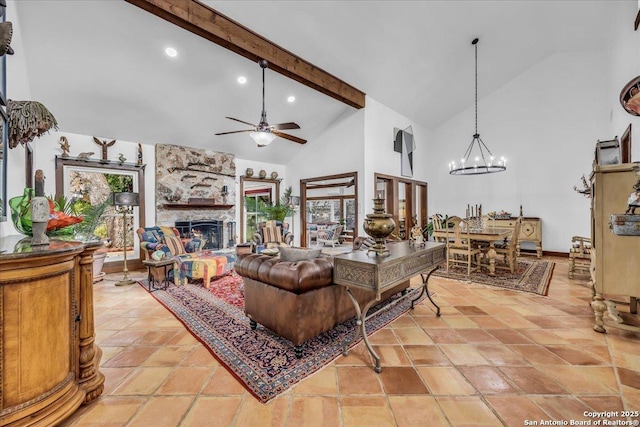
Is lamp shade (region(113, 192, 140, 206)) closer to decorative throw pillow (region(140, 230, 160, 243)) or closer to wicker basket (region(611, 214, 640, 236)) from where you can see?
decorative throw pillow (region(140, 230, 160, 243))

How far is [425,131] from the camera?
793 centimetres

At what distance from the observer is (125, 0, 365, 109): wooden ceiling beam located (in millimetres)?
3111

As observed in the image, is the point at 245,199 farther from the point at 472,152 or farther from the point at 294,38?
the point at 472,152

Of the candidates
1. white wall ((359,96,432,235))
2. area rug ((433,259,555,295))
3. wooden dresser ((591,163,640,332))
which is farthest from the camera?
white wall ((359,96,432,235))

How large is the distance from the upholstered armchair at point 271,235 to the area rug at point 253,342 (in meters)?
2.18

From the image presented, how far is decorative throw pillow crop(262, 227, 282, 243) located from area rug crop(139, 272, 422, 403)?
7.91 ft

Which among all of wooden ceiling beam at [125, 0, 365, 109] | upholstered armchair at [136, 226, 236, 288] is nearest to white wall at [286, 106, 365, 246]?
wooden ceiling beam at [125, 0, 365, 109]

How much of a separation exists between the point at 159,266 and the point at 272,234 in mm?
2508

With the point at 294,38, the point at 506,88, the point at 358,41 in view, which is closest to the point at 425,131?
the point at 506,88

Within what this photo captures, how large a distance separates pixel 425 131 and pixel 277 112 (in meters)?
4.67

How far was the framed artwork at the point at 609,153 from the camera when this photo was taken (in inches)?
121

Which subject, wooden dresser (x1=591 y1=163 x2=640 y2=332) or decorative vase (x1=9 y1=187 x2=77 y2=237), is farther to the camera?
wooden dresser (x1=591 y1=163 x2=640 y2=332)

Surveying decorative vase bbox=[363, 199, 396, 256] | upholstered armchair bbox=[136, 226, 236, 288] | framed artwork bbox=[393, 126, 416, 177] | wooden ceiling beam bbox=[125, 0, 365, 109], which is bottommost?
upholstered armchair bbox=[136, 226, 236, 288]

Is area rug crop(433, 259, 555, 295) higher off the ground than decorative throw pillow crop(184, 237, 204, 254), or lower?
lower
